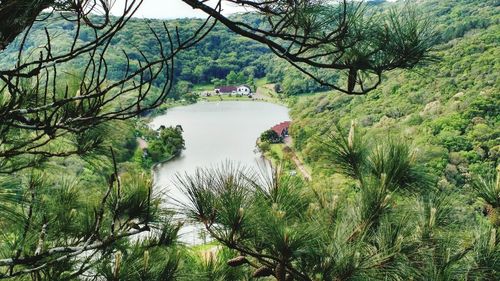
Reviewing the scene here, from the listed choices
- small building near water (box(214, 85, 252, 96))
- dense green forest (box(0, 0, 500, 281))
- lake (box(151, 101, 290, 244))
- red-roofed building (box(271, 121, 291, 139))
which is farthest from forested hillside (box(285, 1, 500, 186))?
small building near water (box(214, 85, 252, 96))

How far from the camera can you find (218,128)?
26828 millimetres

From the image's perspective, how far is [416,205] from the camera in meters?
1.62

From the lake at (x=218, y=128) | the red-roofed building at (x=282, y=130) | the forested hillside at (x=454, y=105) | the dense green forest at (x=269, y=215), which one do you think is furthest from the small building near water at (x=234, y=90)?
the dense green forest at (x=269, y=215)

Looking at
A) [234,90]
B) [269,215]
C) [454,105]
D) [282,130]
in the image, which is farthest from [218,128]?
[269,215]

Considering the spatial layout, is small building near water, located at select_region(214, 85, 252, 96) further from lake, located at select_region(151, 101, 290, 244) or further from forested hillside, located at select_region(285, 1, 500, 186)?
forested hillside, located at select_region(285, 1, 500, 186)

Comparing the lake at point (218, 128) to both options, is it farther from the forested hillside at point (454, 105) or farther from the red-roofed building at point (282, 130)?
the forested hillside at point (454, 105)

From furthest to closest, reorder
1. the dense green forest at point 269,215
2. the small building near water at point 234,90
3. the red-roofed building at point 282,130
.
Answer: the small building near water at point 234,90, the red-roofed building at point 282,130, the dense green forest at point 269,215

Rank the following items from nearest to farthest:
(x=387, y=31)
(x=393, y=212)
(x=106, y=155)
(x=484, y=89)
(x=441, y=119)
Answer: (x=387, y=31) → (x=106, y=155) → (x=393, y=212) → (x=441, y=119) → (x=484, y=89)

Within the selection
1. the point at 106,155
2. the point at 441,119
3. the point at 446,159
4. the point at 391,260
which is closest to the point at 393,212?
the point at 391,260

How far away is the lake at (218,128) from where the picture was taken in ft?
64.8

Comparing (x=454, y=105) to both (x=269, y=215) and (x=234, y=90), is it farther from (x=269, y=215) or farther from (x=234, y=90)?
(x=234, y=90)

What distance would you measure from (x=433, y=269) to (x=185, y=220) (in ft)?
2.32

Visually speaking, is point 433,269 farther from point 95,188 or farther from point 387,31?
point 95,188

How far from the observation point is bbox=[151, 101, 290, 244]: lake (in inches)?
778
